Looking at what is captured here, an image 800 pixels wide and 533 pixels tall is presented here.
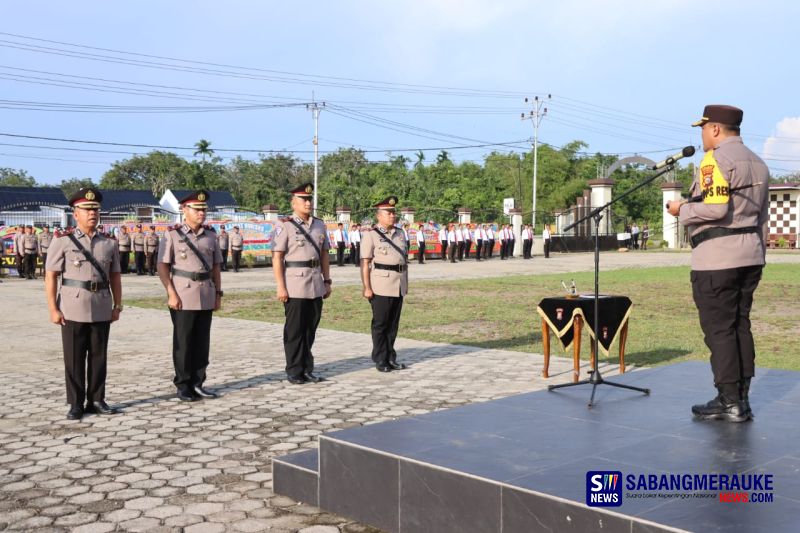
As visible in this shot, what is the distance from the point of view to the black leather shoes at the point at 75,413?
6016 mm

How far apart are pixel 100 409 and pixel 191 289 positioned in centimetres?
116

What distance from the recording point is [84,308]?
240 inches

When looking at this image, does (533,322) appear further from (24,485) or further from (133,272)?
(133,272)

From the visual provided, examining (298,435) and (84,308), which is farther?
(84,308)

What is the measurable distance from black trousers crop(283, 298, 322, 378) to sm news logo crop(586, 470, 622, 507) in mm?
4216

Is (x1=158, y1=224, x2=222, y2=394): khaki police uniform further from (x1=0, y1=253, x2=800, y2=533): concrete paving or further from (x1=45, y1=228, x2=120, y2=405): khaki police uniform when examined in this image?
(x1=45, y1=228, x2=120, y2=405): khaki police uniform

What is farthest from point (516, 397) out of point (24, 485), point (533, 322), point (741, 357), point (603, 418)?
point (533, 322)

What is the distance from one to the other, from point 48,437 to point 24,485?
1.09 m

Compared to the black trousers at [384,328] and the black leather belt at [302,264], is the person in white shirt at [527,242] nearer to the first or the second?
the black trousers at [384,328]

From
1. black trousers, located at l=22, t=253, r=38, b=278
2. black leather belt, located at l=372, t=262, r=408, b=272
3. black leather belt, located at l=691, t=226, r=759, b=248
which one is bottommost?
black trousers, located at l=22, t=253, r=38, b=278

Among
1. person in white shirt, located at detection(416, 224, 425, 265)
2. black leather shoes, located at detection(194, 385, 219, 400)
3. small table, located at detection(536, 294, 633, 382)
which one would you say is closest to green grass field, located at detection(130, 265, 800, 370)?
small table, located at detection(536, 294, 633, 382)

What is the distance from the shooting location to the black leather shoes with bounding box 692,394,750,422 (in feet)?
15.0

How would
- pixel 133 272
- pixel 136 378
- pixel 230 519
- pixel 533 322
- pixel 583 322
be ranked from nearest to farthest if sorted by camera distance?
pixel 230 519 → pixel 583 322 → pixel 136 378 → pixel 533 322 → pixel 133 272

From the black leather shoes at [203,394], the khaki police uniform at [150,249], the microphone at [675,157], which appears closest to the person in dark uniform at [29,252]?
the khaki police uniform at [150,249]
